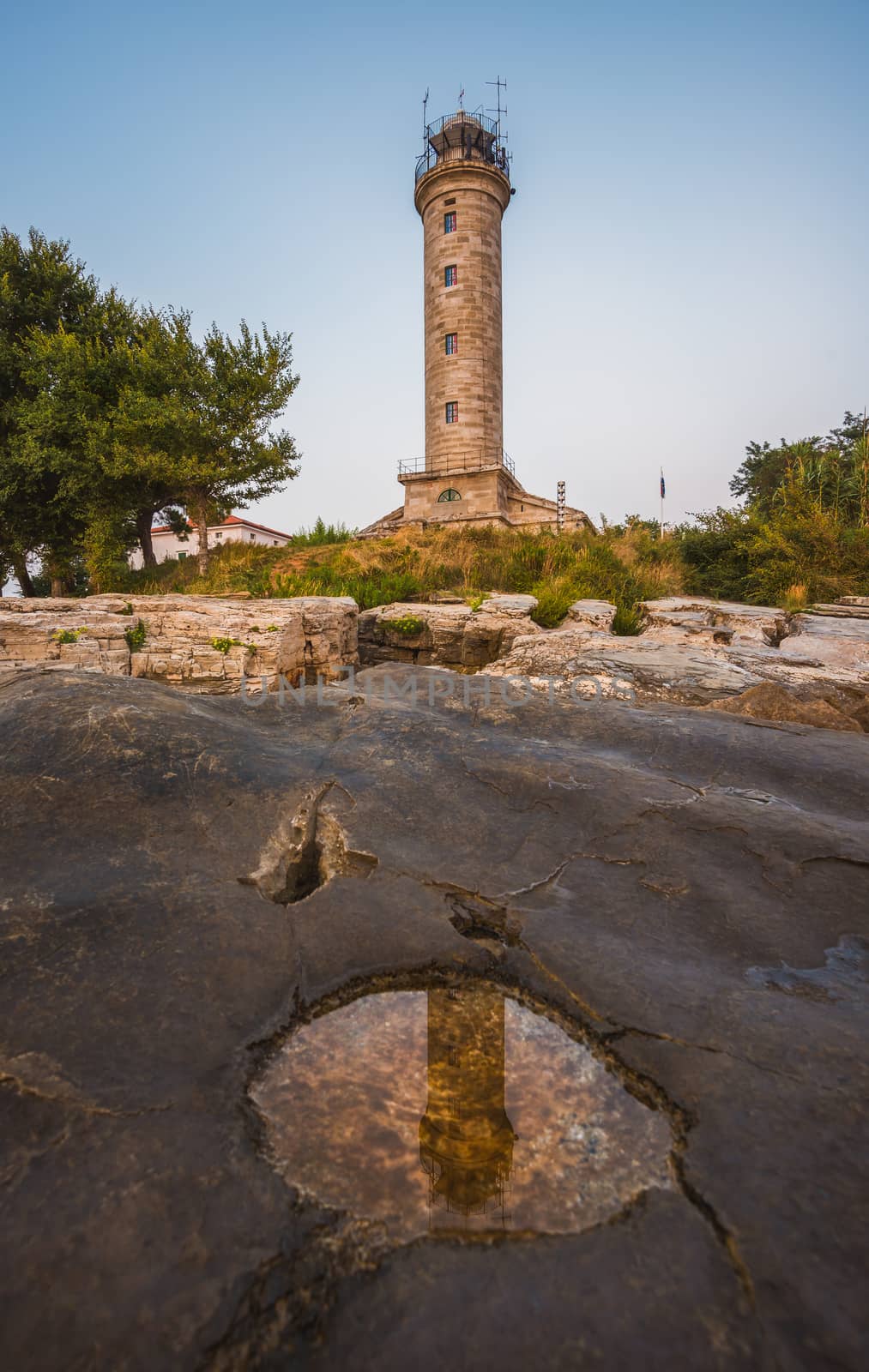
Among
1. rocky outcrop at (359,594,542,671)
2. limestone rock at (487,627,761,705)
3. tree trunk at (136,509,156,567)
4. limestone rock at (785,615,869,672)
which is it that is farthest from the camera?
tree trunk at (136,509,156,567)

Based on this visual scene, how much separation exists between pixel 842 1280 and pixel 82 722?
261cm

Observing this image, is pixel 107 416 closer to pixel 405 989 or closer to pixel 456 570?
pixel 456 570

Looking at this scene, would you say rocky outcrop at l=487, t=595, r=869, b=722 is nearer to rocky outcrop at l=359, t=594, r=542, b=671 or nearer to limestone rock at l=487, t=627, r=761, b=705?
limestone rock at l=487, t=627, r=761, b=705

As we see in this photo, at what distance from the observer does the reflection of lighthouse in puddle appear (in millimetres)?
1008

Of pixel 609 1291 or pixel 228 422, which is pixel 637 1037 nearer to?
pixel 609 1291

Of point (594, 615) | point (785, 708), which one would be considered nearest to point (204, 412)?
point (594, 615)

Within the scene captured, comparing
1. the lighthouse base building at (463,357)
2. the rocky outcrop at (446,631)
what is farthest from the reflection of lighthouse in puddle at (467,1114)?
the lighthouse base building at (463,357)

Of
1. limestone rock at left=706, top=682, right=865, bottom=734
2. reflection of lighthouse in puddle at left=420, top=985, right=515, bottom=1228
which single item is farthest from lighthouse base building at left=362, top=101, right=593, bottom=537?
reflection of lighthouse in puddle at left=420, top=985, right=515, bottom=1228

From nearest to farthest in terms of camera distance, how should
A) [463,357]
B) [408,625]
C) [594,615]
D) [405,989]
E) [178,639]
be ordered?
[405,989] → [178,639] → [594,615] → [408,625] → [463,357]

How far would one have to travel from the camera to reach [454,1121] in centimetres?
118

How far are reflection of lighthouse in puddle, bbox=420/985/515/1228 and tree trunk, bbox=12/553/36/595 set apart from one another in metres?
20.5

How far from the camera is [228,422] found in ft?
53.2

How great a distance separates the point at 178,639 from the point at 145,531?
39.2ft

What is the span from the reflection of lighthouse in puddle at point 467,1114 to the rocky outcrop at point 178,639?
20.7 feet
